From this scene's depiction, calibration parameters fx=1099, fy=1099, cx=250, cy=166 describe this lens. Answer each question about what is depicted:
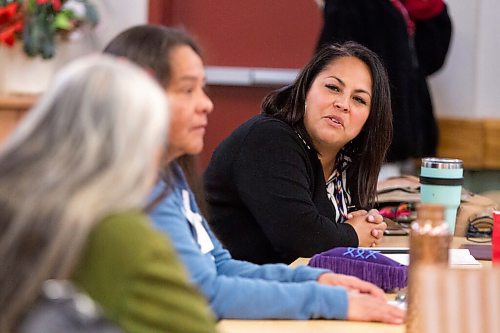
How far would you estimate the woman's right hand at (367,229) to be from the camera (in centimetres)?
289

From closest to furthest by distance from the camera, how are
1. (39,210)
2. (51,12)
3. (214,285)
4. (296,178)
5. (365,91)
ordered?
1. (39,210)
2. (214,285)
3. (296,178)
4. (365,91)
5. (51,12)

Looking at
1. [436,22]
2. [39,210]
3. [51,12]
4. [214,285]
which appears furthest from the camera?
[436,22]

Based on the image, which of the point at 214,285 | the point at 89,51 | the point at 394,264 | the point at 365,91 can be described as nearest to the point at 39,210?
the point at 214,285

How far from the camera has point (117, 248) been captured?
Result: 1306mm

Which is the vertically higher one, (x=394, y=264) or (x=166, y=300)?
(x=166, y=300)

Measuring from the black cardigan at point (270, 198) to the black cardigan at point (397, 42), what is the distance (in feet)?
5.37

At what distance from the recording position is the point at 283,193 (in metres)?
2.82

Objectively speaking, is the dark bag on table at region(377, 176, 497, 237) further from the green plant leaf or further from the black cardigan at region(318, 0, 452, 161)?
the green plant leaf

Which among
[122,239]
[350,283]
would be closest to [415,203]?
[350,283]

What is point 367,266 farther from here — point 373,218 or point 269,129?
point 269,129

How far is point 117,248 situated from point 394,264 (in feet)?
3.72

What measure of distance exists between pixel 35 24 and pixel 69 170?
9.27ft

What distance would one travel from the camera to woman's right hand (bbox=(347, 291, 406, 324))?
2.01 meters

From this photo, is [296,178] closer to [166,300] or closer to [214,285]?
[214,285]
